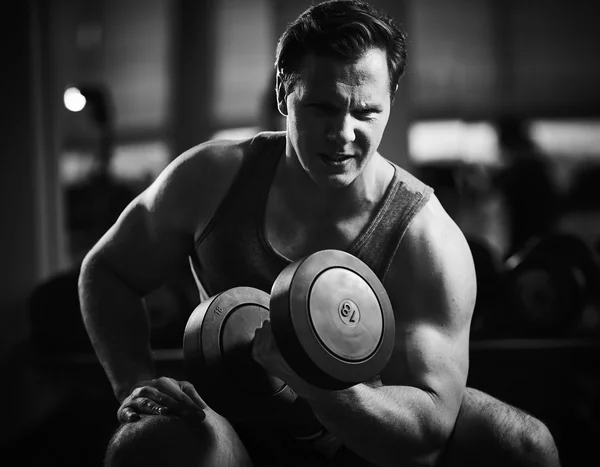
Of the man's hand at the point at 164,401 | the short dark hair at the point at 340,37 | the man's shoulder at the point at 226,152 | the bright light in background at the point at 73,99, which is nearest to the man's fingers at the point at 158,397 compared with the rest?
the man's hand at the point at 164,401

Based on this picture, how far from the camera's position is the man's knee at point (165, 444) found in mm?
913

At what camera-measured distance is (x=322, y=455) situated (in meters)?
1.08

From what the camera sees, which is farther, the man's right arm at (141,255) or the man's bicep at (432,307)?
the man's right arm at (141,255)

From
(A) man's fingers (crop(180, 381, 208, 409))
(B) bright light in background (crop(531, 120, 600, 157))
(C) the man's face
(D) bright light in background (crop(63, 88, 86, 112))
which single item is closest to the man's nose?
(C) the man's face

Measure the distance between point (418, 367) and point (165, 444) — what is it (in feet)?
1.12

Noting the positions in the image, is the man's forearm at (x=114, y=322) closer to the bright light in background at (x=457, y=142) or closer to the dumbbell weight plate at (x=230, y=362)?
the dumbbell weight plate at (x=230, y=362)

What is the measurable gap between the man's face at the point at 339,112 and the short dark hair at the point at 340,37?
1 centimetres

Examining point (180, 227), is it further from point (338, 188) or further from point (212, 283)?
point (338, 188)

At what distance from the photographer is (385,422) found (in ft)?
2.90

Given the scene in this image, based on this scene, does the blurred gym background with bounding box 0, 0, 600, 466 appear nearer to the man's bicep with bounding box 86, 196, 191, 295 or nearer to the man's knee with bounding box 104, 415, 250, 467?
the man's bicep with bounding box 86, 196, 191, 295

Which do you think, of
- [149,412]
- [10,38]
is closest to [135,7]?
[10,38]

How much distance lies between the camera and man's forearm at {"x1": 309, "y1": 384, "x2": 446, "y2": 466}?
0.85m

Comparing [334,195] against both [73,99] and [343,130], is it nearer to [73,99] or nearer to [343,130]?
[343,130]

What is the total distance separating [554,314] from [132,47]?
5.69 ft
